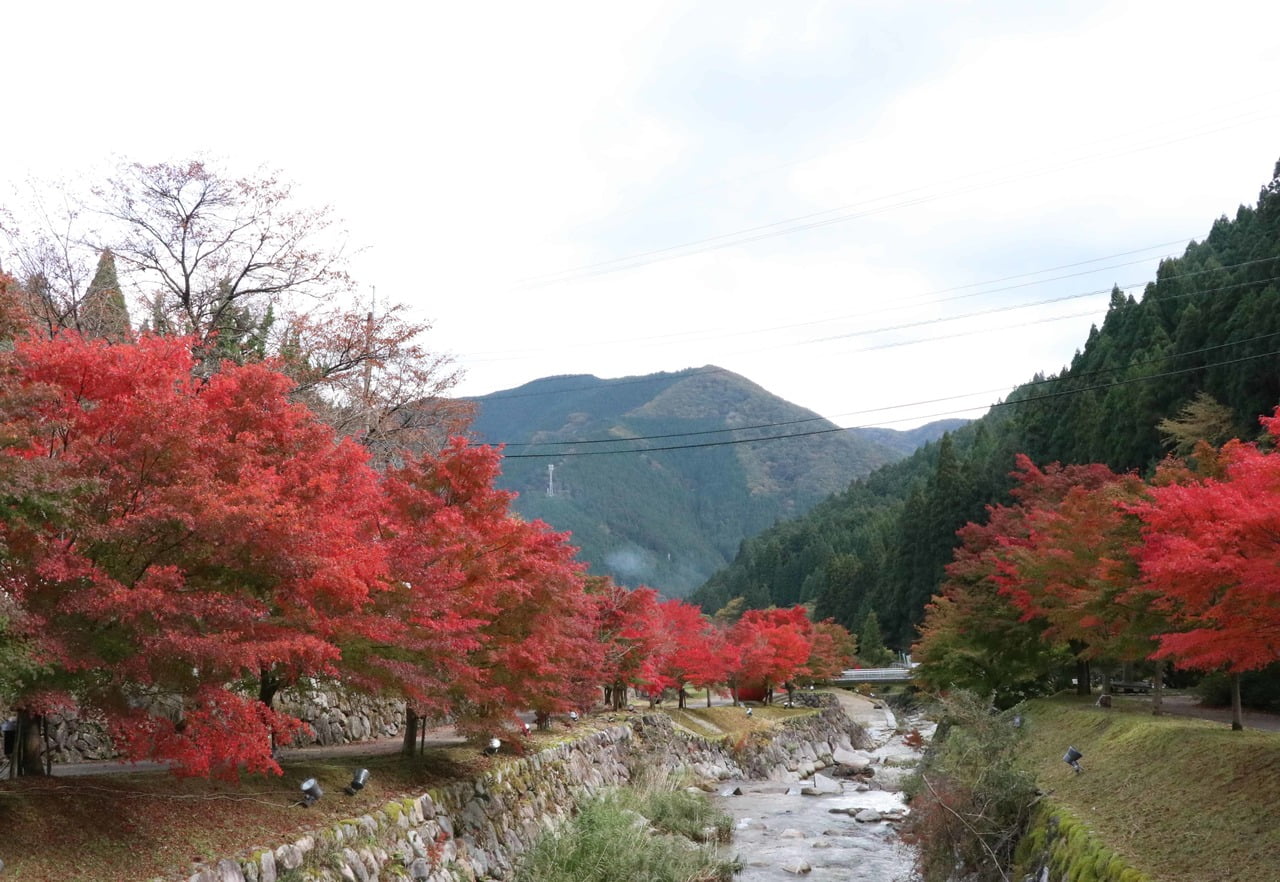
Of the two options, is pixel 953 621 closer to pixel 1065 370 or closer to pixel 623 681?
pixel 623 681

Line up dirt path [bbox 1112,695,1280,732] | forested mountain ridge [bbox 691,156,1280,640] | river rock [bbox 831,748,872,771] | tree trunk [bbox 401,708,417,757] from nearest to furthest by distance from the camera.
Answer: tree trunk [bbox 401,708,417,757] < dirt path [bbox 1112,695,1280,732] < forested mountain ridge [bbox 691,156,1280,640] < river rock [bbox 831,748,872,771]

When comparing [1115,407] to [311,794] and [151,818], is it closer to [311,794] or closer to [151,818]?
[311,794]

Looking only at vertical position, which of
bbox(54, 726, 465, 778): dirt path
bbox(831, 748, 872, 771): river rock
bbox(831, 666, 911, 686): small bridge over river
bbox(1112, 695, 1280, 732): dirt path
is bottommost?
bbox(831, 666, 911, 686): small bridge over river

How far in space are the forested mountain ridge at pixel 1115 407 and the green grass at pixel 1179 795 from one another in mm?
19127

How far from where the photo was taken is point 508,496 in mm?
20188

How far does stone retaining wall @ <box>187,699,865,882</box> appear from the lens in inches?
515

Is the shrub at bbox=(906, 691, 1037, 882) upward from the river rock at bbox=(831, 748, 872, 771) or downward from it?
upward

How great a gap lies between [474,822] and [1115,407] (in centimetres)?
5322

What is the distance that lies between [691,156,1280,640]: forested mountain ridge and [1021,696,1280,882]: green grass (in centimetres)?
1913

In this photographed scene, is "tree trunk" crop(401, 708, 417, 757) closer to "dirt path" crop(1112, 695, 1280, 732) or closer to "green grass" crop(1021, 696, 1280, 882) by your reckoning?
"green grass" crop(1021, 696, 1280, 882)

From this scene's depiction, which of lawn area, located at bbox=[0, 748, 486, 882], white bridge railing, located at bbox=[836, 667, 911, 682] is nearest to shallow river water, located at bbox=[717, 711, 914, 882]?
lawn area, located at bbox=[0, 748, 486, 882]

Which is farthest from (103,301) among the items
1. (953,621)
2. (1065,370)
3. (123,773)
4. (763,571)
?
(763,571)

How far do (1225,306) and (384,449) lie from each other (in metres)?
42.1

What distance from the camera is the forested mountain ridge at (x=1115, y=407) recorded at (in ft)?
144
